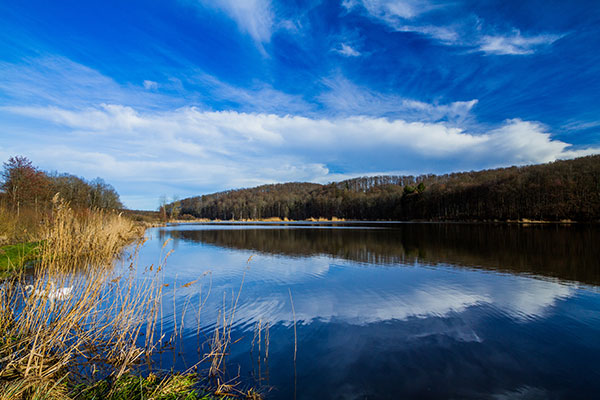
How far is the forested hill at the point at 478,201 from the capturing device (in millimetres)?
52125

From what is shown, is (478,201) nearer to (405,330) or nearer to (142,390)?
(405,330)

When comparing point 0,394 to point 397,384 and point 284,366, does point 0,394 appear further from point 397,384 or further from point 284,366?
point 397,384

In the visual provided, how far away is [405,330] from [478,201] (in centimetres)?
7291

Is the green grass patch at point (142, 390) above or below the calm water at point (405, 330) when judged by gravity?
above

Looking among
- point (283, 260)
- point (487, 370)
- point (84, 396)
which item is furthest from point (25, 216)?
point (487, 370)

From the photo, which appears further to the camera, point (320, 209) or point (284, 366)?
point (320, 209)

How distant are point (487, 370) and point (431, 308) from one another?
272cm

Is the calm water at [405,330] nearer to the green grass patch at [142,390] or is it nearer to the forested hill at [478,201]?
the green grass patch at [142,390]

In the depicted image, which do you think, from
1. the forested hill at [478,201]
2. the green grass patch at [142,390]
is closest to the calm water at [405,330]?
the green grass patch at [142,390]

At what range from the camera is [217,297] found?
7648mm

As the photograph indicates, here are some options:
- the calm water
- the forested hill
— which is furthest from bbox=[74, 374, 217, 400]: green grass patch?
the forested hill

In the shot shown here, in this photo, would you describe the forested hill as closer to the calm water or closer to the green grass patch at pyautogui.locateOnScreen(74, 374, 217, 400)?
the calm water

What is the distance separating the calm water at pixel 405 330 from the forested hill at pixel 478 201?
2173 inches

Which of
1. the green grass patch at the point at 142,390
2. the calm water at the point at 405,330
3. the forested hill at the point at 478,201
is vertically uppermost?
the forested hill at the point at 478,201
